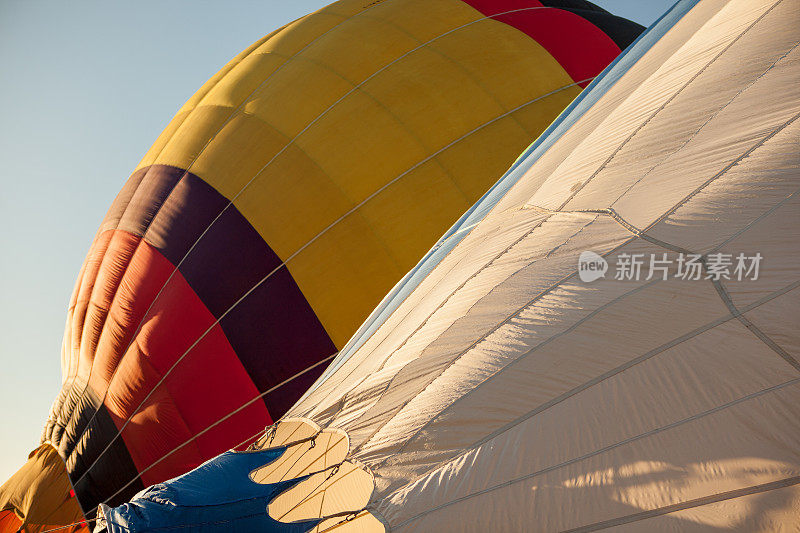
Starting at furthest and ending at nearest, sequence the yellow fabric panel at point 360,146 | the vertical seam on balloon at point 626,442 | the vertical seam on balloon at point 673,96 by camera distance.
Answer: the yellow fabric panel at point 360,146
the vertical seam on balloon at point 673,96
the vertical seam on balloon at point 626,442

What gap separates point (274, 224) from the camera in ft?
13.8

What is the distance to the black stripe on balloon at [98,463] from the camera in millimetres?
3975

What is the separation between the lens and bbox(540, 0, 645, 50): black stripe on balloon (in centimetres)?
528

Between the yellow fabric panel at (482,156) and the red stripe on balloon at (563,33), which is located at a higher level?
the red stripe on balloon at (563,33)

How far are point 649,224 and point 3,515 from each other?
575 centimetres

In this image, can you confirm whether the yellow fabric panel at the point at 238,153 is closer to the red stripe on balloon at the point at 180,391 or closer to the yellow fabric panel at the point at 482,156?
the red stripe on balloon at the point at 180,391

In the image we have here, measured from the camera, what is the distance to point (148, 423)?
3941 mm

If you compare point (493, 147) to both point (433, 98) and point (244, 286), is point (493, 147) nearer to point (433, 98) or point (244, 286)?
point (433, 98)

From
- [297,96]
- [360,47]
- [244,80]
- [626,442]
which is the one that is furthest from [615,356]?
[244,80]

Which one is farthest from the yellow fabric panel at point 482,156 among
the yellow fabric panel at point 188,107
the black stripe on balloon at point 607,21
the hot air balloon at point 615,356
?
the yellow fabric panel at point 188,107

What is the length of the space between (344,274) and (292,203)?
0.71 metres

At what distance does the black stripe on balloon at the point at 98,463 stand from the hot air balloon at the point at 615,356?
225 centimetres

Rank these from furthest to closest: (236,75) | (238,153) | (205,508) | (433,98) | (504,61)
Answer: (236,75) < (504,61) < (238,153) < (433,98) < (205,508)

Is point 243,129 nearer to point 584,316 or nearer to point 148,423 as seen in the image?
point 148,423
